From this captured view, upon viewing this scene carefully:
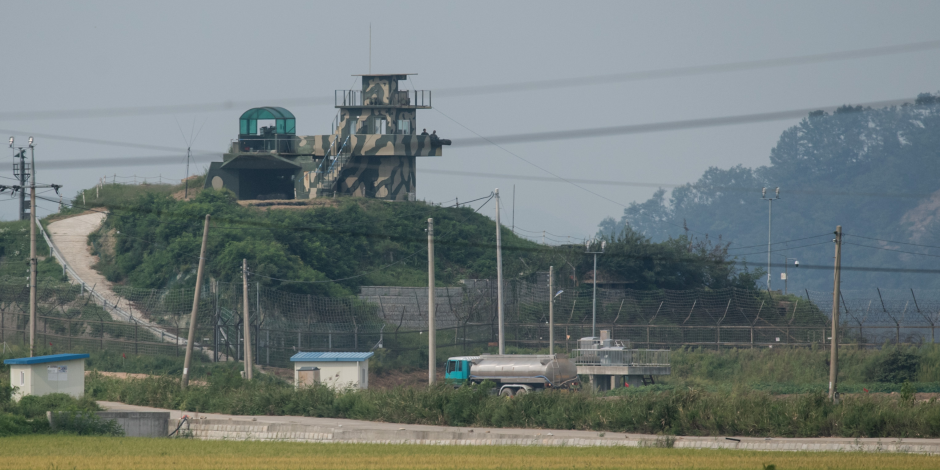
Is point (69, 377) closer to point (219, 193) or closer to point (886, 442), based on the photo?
point (886, 442)

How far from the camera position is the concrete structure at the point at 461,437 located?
21297 mm

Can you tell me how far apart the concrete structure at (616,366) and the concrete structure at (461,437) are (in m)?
13.6

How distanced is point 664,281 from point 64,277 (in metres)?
35.1

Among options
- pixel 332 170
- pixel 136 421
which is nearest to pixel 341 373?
pixel 136 421

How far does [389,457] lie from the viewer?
69.2 ft

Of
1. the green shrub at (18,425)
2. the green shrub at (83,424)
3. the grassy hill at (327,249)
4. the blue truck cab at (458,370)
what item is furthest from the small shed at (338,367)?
the grassy hill at (327,249)

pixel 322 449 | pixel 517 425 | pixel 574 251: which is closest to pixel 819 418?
pixel 517 425

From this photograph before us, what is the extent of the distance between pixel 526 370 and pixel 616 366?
4764mm

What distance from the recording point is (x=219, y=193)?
5994 cm

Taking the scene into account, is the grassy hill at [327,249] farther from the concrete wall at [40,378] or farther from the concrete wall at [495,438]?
the concrete wall at [495,438]

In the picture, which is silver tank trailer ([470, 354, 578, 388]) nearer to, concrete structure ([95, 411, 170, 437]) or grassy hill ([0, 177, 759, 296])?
concrete structure ([95, 411, 170, 437])

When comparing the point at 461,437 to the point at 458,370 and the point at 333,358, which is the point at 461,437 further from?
the point at 458,370

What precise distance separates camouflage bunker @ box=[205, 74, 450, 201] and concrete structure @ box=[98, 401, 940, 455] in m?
37.3

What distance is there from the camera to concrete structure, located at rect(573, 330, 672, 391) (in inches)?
1526
